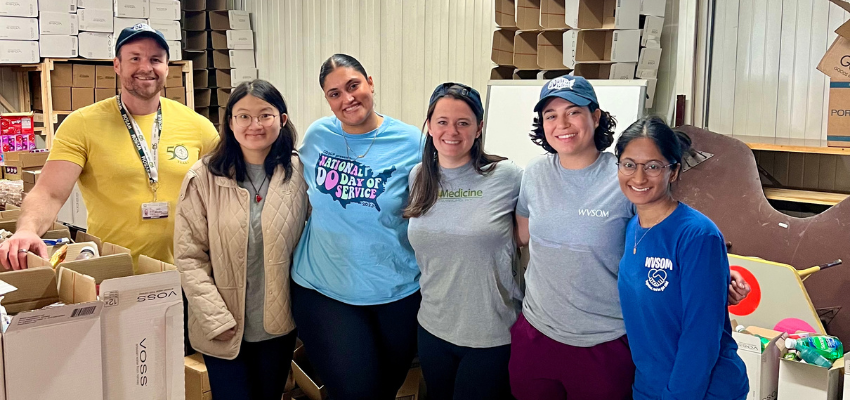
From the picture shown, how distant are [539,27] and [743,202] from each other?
1872mm

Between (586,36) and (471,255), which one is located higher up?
(586,36)

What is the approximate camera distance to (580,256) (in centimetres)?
180

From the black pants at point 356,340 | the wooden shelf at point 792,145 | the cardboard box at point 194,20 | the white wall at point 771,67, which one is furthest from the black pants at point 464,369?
the cardboard box at point 194,20

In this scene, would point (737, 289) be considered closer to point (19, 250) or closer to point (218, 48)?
point (19, 250)

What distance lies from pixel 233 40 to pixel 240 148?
5073 mm

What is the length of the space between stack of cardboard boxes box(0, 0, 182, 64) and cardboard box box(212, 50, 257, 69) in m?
0.76

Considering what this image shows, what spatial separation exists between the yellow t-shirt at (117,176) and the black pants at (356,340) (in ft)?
1.99

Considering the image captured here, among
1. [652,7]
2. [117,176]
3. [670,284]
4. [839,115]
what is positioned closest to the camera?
[670,284]

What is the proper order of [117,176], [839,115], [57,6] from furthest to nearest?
[57,6] < [839,115] < [117,176]

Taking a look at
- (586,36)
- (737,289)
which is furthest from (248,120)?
(586,36)

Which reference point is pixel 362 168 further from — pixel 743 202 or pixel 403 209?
pixel 743 202

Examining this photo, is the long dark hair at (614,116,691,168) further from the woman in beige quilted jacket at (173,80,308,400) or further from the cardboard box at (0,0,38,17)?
the cardboard box at (0,0,38,17)

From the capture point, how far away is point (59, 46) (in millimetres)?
5711

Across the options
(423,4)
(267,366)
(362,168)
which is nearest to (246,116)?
(362,168)
